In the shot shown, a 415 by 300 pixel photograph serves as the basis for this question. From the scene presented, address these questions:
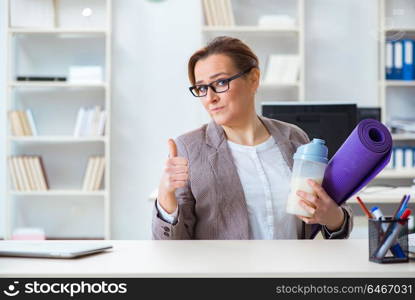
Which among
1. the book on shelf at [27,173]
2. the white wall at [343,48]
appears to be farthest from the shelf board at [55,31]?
the white wall at [343,48]

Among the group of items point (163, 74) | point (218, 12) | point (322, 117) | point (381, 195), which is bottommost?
point (381, 195)

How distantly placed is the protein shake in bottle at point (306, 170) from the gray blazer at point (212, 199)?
33cm

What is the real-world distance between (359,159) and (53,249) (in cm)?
67

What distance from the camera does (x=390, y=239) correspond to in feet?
3.93

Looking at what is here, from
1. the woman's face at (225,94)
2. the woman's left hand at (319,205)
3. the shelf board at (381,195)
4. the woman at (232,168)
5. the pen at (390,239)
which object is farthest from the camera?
the shelf board at (381,195)

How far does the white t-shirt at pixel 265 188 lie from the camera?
5.58 feet

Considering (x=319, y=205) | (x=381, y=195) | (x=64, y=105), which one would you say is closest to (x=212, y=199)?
(x=319, y=205)

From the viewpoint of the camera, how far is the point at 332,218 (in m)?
1.51

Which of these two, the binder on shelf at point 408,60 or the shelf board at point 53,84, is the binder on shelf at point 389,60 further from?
the shelf board at point 53,84

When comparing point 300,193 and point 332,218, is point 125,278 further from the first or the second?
point 332,218

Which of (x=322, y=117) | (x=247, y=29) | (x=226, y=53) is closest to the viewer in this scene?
(x=226, y=53)

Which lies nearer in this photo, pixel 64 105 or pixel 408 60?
pixel 408 60

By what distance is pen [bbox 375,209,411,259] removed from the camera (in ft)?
3.87

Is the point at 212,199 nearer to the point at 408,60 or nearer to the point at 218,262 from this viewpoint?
the point at 218,262
